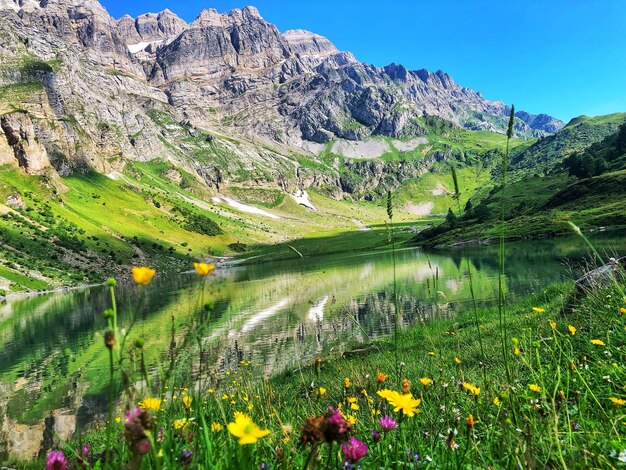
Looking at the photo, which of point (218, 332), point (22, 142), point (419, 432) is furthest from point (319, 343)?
point (22, 142)

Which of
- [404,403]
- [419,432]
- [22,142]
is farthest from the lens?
[22,142]

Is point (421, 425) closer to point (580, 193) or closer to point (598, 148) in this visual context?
point (580, 193)

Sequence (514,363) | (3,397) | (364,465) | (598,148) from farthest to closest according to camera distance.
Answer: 1. (598,148)
2. (3,397)
3. (514,363)
4. (364,465)

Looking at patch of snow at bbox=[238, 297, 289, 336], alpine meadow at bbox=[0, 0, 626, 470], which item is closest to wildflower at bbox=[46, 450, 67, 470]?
alpine meadow at bbox=[0, 0, 626, 470]

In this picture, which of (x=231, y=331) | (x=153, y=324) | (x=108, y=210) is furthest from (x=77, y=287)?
(x=108, y=210)

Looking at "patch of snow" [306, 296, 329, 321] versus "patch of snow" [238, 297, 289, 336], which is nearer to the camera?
"patch of snow" [238, 297, 289, 336]

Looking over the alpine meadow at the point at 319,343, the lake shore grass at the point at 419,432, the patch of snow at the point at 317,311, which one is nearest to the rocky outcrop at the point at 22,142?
the alpine meadow at the point at 319,343

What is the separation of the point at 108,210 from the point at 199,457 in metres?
199

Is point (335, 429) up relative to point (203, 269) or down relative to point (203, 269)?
down

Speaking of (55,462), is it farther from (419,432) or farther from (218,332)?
(218,332)

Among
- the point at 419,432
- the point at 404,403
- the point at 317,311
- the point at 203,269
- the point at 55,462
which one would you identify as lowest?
the point at 317,311

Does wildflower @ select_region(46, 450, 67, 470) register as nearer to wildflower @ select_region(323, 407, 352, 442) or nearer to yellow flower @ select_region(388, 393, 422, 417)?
wildflower @ select_region(323, 407, 352, 442)

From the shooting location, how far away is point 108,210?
17862 centimetres

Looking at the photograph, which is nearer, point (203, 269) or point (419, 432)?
point (203, 269)
